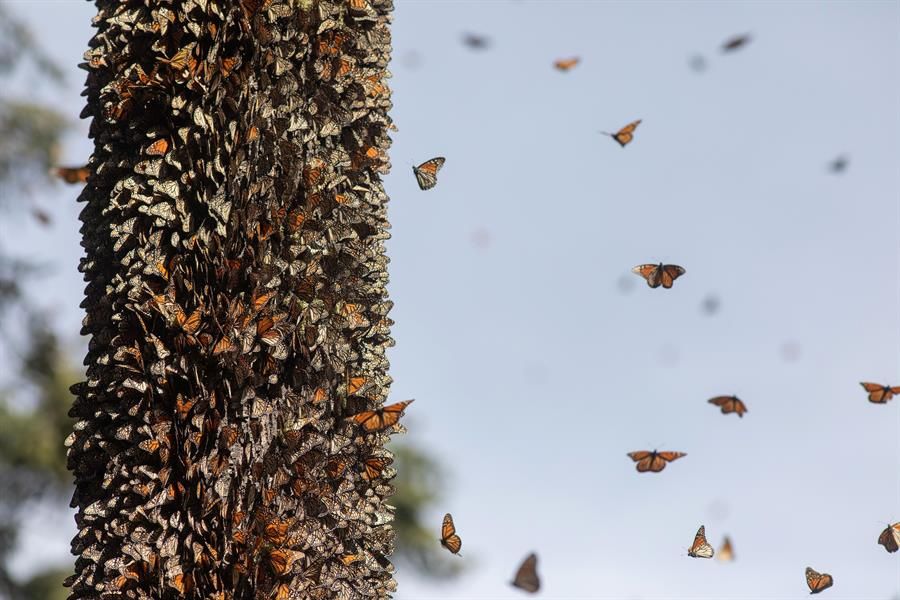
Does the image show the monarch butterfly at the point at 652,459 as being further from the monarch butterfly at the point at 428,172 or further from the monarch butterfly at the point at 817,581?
the monarch butterfly at the point at 428,172

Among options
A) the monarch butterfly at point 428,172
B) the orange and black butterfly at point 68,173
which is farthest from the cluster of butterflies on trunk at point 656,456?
the orange and black butterfly at point 68,173

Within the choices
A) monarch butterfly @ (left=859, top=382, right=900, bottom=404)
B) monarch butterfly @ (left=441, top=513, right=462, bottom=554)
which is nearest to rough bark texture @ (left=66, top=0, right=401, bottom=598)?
monarch butterfly @ (left=441, top=513, right=462, bottom=554)

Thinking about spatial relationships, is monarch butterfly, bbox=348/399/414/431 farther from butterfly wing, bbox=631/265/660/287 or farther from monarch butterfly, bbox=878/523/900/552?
monarch butterfly, bbox=878/523/900/552

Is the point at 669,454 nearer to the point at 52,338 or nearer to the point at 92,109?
the point at 92,109

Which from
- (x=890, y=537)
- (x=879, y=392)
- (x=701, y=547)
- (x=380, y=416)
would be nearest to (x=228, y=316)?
(x=380, y=416)

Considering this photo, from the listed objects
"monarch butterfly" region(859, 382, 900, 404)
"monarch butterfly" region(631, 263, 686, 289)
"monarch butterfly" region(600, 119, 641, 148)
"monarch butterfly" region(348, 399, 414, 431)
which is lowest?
"monarch butterfly" region(348, 399, 414, 431)
